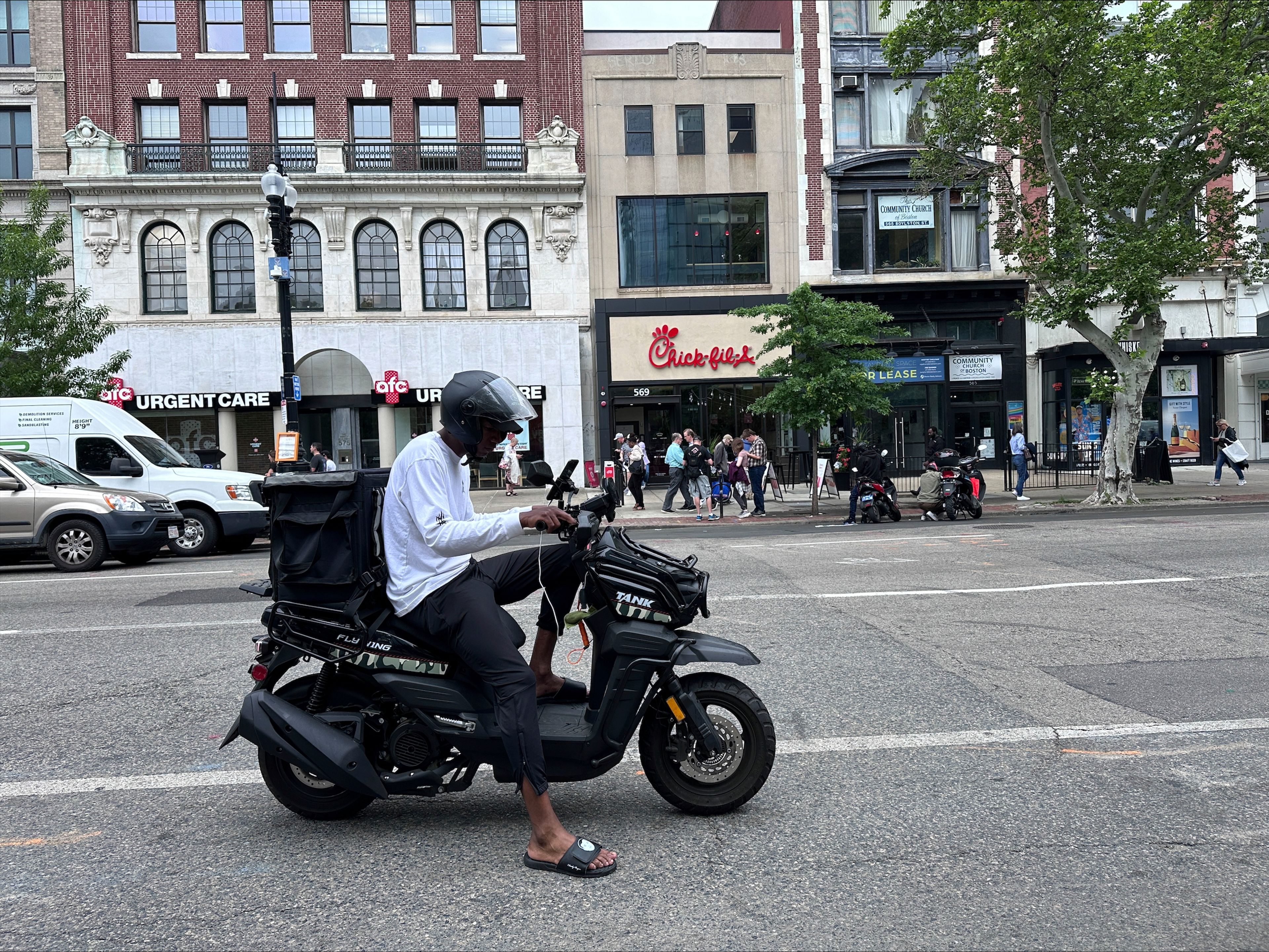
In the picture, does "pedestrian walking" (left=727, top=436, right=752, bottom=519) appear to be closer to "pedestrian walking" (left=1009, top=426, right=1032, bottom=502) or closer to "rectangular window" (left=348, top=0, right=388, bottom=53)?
"pedestrian walking" (left=1009, top=426, right=1032, bottom=502)

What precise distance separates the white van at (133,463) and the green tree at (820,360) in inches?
409

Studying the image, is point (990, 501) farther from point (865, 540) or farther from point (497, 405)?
point (497, 405)

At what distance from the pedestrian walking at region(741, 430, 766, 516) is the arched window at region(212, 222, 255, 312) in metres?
15.5

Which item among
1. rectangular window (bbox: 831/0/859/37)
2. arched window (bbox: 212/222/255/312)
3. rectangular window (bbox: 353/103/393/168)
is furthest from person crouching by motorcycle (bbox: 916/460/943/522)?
arched window (bbox: 212/222/255/312)

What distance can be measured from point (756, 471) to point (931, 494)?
394cm

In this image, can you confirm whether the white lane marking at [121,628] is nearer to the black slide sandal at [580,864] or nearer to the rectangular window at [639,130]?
the black slide sandal at [580,864]

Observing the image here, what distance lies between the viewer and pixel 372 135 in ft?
94.4

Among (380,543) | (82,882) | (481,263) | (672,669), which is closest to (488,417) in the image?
(380,543)

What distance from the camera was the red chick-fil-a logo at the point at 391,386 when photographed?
28125 mm

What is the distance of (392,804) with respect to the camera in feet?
14.8

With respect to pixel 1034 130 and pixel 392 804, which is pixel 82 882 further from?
pixel 1034 130

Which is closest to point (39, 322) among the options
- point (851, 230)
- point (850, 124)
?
point (851, 230)

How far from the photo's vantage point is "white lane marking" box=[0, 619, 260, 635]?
28.0 ft

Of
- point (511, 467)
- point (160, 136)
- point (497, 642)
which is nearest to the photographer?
point (497, 642)
